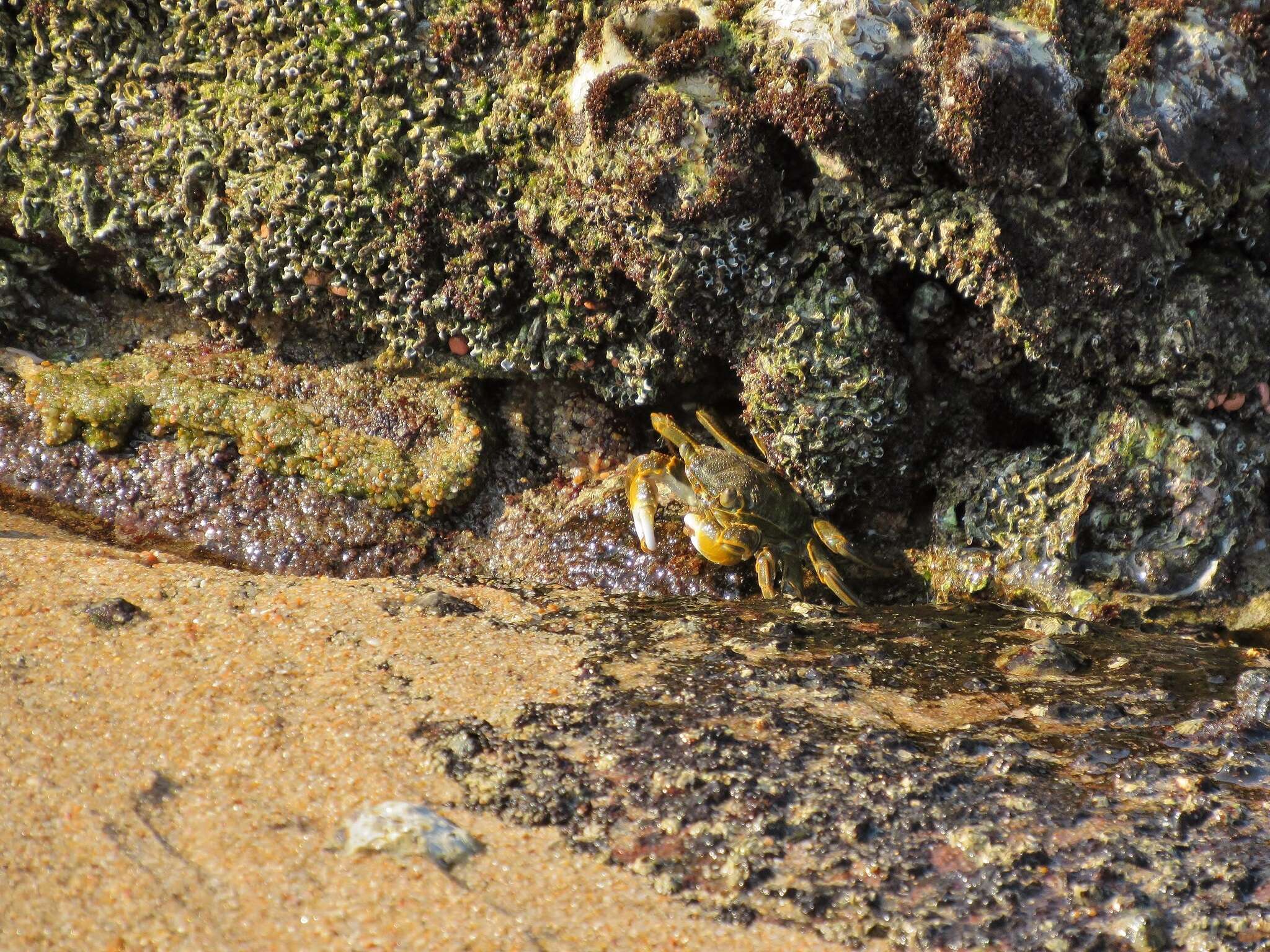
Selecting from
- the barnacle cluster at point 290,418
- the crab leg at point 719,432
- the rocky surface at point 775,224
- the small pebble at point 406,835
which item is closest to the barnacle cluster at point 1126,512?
the rocky surface at point 775,224

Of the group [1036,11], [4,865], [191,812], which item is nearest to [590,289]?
[1036,11]

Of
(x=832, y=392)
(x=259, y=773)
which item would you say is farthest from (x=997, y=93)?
(x=259, y=773)

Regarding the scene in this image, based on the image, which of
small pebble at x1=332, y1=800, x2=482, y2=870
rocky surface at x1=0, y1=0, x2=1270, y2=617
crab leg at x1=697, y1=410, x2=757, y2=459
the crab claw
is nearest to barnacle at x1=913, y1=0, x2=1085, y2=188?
rocky surface at x1=0, y1=0, x2=1270, y2=617

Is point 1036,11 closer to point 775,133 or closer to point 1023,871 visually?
point 775,133

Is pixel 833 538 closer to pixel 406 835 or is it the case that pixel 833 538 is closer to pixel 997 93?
pixel 997 93

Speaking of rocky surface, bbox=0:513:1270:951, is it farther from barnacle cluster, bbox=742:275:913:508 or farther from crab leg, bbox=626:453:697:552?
barnacle cluster, bbox=742:275:913:508

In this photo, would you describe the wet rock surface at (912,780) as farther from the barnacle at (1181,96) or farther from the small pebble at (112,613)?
the barnacle at (1181,96)
